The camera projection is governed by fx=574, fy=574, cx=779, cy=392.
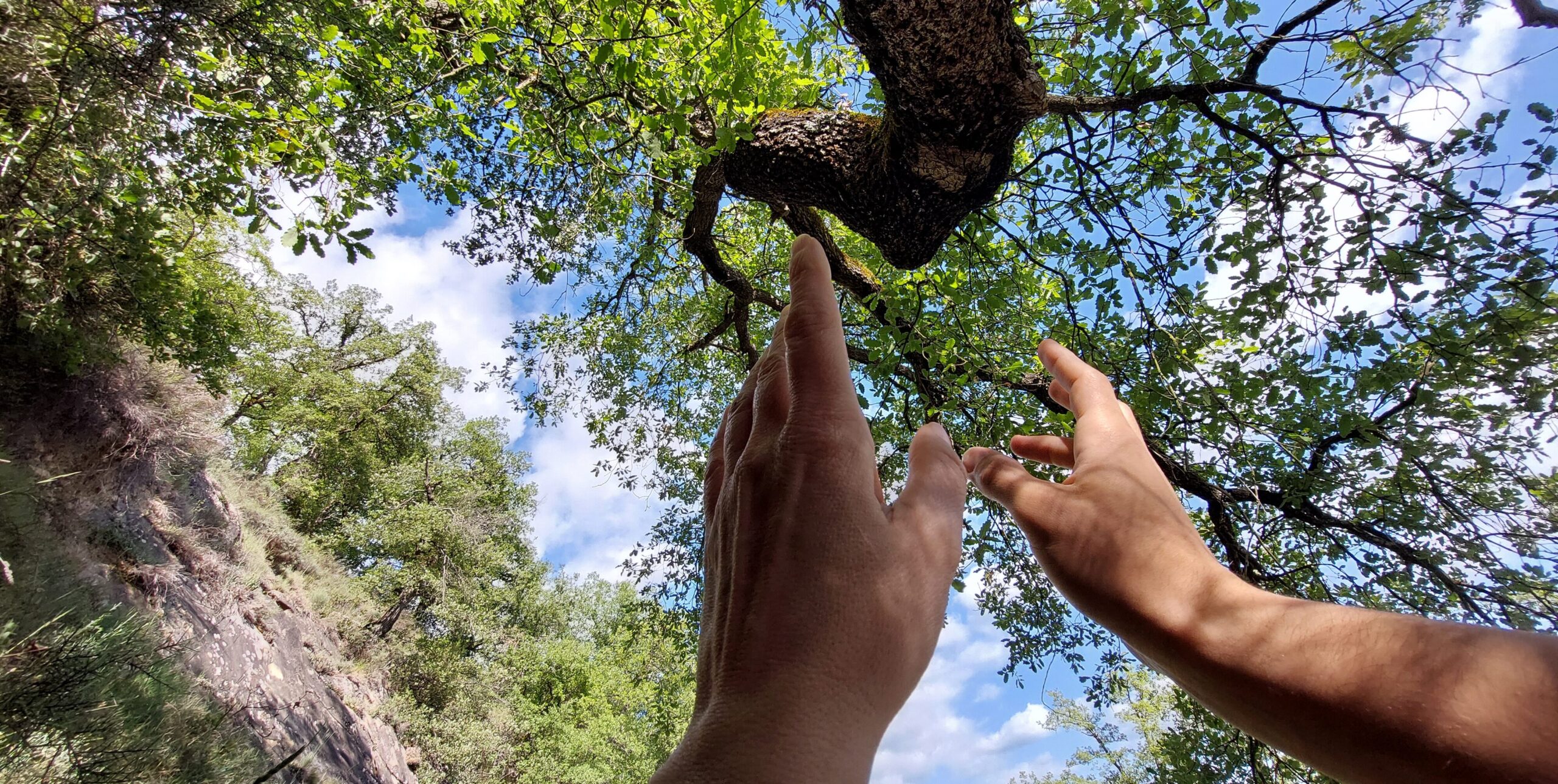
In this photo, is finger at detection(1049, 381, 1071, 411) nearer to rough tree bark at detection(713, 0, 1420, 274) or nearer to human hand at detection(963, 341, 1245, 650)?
human hand at detection(963, 341, 1245, 650)

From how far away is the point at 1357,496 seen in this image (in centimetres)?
459

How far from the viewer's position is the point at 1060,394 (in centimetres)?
176

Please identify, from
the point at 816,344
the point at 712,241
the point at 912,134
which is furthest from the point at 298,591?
the point at 816,344

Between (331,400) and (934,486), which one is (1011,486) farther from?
(331,400)

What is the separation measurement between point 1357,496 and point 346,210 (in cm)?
764

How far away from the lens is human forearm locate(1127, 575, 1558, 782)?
0.59 m

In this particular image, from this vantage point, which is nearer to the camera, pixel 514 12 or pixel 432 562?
pixel 514 12

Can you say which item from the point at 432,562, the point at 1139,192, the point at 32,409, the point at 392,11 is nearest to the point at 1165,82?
the point at 1139,192

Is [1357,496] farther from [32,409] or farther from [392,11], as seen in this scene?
[32,409]

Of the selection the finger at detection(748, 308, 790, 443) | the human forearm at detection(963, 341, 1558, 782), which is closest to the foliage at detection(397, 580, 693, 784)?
the finger at detection(748, 308, 790, 443)

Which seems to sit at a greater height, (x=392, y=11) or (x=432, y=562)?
(x=392, y=11)

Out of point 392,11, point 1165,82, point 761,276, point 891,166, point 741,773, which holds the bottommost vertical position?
point 741,773

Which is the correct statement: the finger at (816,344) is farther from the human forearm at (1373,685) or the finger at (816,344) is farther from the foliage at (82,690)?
the foliage at (82,690)

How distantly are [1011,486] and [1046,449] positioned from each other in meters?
0.31
